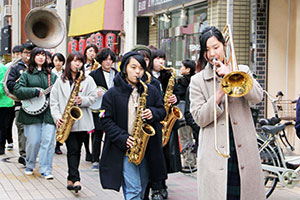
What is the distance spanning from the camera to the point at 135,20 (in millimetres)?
16906

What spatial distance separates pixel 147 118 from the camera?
512cm

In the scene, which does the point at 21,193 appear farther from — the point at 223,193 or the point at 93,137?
the point at 223,193

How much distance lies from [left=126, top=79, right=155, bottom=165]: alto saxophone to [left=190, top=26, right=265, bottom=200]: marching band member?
3.72ft

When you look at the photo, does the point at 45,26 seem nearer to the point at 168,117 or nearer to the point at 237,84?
the point at 168,117

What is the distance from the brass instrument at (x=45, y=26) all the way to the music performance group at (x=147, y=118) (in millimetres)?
3032

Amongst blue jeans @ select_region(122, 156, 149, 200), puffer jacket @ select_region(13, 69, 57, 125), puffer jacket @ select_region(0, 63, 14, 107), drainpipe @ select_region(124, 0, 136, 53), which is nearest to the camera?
blue jeans @ select_region(122, 156, 149, 200)

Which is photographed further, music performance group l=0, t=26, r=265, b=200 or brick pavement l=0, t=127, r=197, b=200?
brick pavement l=0, t=127, r=197, b=200

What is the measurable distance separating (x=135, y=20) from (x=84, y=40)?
506cm

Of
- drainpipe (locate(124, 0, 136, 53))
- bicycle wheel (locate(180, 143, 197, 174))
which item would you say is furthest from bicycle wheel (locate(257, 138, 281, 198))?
drainpipe (locate(124, 0, 136, 53))

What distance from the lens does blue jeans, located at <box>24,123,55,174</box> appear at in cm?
806

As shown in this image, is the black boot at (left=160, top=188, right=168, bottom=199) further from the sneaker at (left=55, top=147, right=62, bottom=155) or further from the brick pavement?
the sneaker at (left=55, top=147, right=62, bottom=155)

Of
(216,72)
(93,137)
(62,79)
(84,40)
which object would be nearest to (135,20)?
(84,40)

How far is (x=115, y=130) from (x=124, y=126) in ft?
0.46

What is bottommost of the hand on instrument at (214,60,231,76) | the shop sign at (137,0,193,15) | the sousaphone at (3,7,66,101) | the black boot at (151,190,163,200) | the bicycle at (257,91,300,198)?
the black boot at (151,190,163,200)
